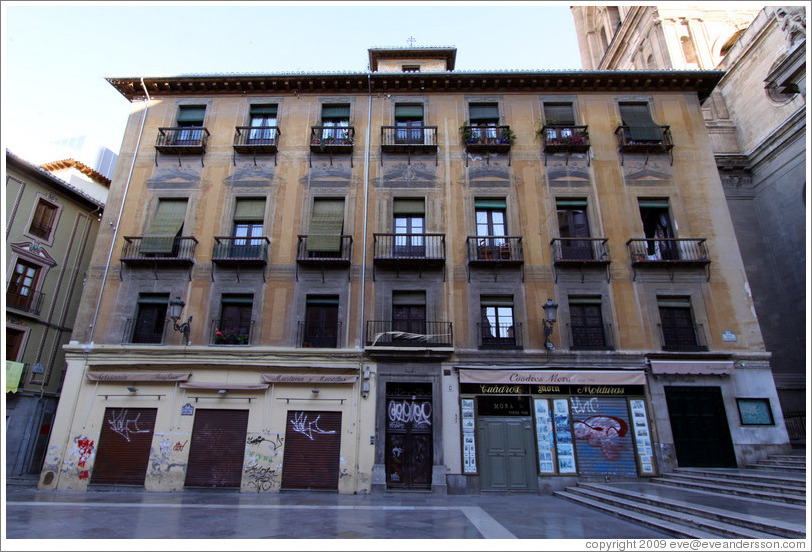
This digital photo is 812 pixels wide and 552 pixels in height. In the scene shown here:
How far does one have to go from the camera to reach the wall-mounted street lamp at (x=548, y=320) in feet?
46.2

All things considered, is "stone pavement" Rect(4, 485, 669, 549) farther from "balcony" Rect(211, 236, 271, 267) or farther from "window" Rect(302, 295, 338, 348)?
"balcony" Rect(211, 236, 271, 267)

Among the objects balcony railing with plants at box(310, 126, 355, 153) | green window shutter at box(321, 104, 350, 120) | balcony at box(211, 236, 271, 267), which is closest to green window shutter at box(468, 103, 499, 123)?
balcony railing with plants at box(310, 126, 355, 153)

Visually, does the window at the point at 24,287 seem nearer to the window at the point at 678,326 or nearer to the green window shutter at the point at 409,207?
the green window shutter at the point at 409,207

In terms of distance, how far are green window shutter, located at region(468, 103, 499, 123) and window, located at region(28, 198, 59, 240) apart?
19.9 metres

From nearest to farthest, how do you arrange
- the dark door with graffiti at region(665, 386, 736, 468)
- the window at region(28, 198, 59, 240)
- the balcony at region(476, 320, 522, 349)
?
the dark door with graffiti at region(665, 386, 736, 468) < the balcony at region(476, 320, 522, 349) < the window at region(28, 198, 59, 240)

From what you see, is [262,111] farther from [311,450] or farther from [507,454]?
[507,454]

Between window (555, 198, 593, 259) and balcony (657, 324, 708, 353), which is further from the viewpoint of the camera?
window (555, 198, 593, 259)

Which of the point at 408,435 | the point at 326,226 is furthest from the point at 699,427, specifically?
the point at 326,226

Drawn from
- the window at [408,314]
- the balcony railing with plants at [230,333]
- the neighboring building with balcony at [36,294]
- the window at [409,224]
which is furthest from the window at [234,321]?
the neighboring building with balcony at [36,294]

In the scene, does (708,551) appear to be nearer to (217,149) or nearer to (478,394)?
(478,394)

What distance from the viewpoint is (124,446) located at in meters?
14.0

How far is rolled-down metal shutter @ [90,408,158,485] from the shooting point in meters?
13.7

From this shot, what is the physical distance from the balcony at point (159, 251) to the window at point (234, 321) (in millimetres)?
2015

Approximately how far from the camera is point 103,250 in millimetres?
16219
